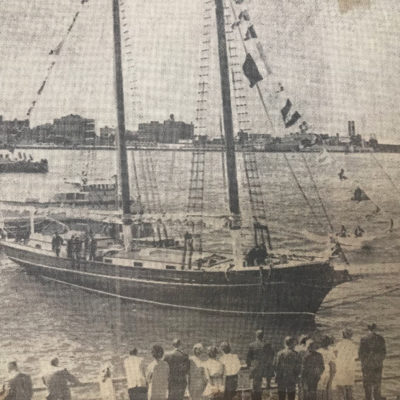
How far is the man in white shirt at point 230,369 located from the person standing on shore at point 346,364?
1.20 feet

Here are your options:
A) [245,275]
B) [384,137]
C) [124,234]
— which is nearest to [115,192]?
[124,234]

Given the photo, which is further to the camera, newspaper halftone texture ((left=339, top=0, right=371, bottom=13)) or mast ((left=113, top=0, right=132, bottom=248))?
newspaper halftone texture ((left=339, top=0, right=371, bottom=13))

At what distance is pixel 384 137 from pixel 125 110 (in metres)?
0.92

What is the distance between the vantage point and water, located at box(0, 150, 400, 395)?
2.22 m

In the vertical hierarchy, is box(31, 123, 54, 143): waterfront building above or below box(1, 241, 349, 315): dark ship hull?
above

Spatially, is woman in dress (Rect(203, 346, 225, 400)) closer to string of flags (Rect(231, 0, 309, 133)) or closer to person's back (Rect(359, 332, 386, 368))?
person's back (Rect(359, 332, 386, 368))

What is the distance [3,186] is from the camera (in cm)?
221

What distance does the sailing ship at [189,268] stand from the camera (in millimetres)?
2240

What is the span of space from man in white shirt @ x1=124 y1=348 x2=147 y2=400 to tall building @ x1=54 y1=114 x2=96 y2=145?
0.74m

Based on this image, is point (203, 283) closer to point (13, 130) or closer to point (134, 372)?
point (134, 372)

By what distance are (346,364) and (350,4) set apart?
1.30 metres

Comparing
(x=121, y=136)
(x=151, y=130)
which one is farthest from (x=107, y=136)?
(x=151, y=130)

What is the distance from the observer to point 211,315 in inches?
90.4

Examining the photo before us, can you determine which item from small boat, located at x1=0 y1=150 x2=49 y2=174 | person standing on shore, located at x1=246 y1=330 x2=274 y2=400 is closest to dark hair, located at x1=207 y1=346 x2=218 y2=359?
person standing on shore, located at x1=246 y1=330 x2=274 y2=400
